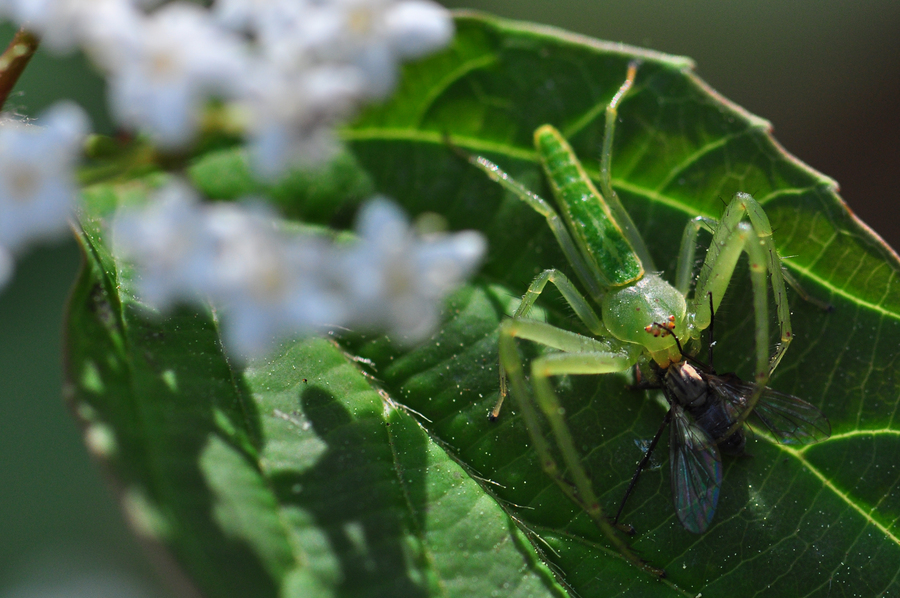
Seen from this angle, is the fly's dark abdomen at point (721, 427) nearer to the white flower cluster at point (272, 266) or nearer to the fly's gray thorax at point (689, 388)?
the fly's gray thorax at point (689, 388)

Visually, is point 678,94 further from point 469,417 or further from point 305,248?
point 305,248

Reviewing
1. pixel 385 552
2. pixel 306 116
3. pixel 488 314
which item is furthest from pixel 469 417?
pixel 306 116

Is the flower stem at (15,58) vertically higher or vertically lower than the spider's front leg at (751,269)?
higher

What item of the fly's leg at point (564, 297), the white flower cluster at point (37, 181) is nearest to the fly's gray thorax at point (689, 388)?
the fly's leg at point (564, 297)

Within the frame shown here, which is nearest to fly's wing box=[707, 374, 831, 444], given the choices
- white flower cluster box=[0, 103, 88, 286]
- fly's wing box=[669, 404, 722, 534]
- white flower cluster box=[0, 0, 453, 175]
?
fly's wing box=[669, 404, 722, 534]

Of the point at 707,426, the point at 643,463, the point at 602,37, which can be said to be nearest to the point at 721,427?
the point at 707,426
